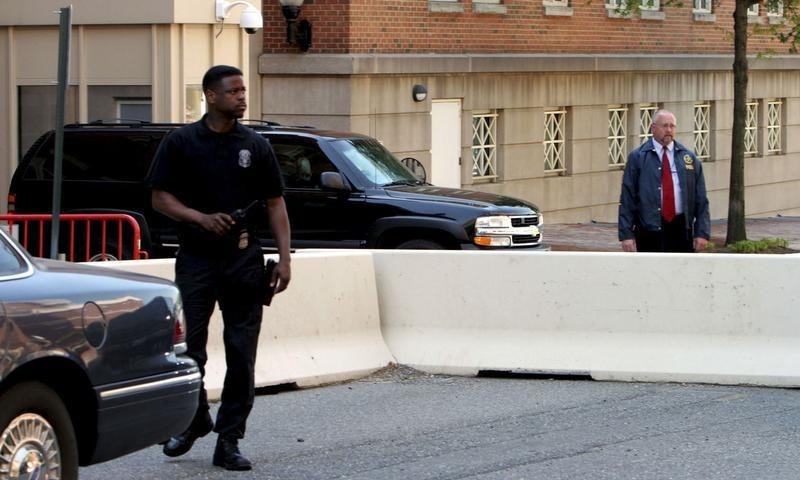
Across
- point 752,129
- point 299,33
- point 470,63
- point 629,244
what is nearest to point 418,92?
point 470,63

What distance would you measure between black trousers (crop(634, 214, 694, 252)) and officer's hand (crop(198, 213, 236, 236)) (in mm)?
5314

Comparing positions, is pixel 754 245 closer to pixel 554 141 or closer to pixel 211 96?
pixel 554 141

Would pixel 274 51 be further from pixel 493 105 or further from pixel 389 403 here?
pixel 389 403

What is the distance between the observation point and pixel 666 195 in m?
11.9

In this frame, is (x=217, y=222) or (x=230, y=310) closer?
(x=217, y=222)

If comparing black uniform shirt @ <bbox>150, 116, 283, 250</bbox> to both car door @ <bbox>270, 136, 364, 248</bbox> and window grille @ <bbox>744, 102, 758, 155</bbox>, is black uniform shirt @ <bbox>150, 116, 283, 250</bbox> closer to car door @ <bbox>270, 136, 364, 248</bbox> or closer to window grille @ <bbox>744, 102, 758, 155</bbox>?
car door @ <bbox>270, 136, 364, 248</bbox>

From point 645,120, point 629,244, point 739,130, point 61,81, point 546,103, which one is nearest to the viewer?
point 61,81

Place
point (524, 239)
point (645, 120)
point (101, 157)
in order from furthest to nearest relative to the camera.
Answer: point (645, 120) → point (101, 157) → point (524, 239)

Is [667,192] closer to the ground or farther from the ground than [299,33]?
closer to the ground

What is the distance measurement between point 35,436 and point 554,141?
74.1ft

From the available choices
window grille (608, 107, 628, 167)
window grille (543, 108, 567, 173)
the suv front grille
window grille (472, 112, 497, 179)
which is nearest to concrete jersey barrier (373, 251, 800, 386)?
the suv front grille

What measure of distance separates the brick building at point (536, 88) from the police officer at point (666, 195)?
35.9 ft

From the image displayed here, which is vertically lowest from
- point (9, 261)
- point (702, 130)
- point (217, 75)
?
point (9, 261)

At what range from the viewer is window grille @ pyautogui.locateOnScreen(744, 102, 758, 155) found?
34281 millimetres
